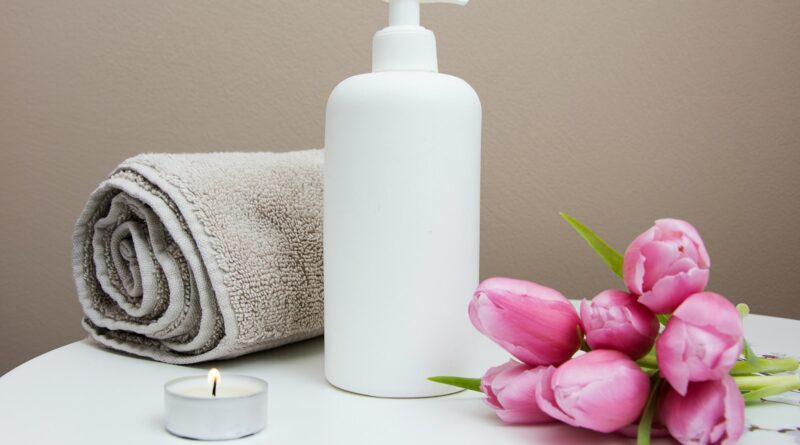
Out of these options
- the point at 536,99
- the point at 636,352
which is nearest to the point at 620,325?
the point at 636,352

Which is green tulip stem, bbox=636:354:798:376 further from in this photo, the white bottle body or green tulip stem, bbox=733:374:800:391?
the white bottle body

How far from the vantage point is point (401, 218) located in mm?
470

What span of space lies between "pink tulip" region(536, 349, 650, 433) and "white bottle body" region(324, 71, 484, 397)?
0.36 ft

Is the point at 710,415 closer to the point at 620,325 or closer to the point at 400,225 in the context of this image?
the point at 620,325

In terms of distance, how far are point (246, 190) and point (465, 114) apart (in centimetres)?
18

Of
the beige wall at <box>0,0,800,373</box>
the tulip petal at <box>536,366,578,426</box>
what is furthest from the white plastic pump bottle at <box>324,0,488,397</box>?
the beige wall at <box>0,0,800,373</box>

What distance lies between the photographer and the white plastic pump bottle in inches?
18.5

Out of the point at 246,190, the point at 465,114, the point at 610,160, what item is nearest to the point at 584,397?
the point at 465,114

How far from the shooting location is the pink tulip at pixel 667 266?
0.38 m

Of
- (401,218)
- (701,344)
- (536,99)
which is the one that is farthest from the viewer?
(536,99)

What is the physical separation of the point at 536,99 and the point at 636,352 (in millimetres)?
550

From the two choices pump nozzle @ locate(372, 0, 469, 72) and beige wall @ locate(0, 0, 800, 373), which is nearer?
pump nozzle @ locate(372, 0, 469, 72)

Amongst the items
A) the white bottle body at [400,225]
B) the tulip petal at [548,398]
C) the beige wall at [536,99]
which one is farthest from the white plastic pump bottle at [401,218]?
the beige wall at [536,99]

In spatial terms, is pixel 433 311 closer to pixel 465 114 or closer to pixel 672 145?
pixel 465 114
